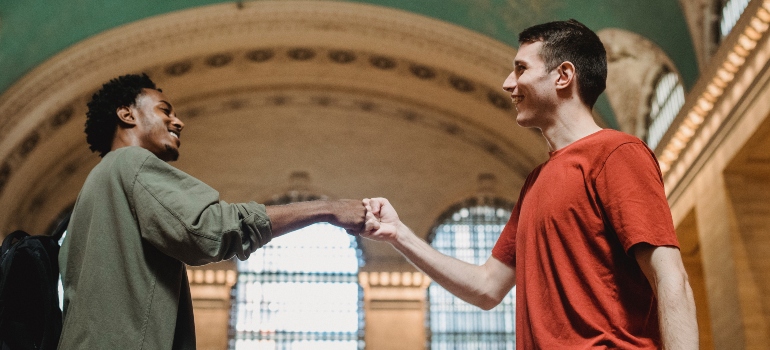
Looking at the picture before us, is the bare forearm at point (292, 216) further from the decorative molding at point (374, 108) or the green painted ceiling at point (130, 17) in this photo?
the decorative molding at point (374, 108)

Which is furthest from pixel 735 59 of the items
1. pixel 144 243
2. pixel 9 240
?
pixel 9 240

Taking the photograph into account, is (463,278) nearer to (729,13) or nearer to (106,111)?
(106,111)

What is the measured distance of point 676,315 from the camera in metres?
2.49

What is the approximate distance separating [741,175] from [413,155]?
21.6ft

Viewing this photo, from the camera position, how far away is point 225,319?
15195 millimetres

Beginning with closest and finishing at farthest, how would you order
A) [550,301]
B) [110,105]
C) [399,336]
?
[550,301] < [110,105] < [399,336]

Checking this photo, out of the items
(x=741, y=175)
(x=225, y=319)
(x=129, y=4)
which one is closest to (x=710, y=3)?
(x=741, y=175)

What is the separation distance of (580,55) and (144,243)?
1537mm

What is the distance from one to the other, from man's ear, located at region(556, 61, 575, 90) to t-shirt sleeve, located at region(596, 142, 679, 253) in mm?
376

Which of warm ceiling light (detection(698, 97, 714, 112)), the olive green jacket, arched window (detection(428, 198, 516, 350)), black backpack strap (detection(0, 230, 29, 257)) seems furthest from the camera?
arched window (detection(428, 198, 516, 350))

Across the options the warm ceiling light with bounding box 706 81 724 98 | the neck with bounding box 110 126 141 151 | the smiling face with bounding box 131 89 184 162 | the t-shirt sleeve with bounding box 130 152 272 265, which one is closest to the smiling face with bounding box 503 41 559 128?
the t-shirt sleeve with bounding box 130 152 272 265

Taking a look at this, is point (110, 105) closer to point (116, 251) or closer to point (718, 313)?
point (116, 251)

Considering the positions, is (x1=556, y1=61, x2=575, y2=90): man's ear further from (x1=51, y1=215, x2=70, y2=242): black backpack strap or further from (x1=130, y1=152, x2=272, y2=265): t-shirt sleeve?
(x1=51, y1=215, x2=70, y2=242): black backpack strap

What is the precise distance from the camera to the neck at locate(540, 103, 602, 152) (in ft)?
10.2
